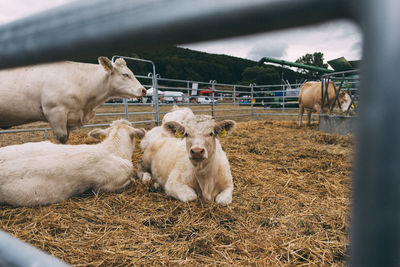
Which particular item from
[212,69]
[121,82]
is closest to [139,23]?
[121,82]

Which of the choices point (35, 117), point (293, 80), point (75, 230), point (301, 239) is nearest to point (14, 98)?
point (35, 117)

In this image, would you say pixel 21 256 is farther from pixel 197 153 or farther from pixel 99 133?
pixel 99 133

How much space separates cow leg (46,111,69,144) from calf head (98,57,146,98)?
36.2 inches

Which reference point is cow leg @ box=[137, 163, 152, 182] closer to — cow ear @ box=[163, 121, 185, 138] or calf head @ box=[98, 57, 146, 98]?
cow ear @ box=[163, 121, 185, 138]

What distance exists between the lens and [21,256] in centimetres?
37

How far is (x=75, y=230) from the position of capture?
2.10 meters

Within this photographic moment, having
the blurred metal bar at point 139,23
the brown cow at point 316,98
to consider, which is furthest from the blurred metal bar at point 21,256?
the brown cow at point 316,98

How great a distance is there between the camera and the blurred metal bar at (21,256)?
0.36 metres

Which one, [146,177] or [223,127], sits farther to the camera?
[146,177]

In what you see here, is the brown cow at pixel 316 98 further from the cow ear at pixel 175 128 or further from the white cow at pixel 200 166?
the cow ear at pixel 175 128

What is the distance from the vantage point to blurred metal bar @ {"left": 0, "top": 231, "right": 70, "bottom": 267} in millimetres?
359

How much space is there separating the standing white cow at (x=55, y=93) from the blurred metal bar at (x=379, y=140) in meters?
4.11

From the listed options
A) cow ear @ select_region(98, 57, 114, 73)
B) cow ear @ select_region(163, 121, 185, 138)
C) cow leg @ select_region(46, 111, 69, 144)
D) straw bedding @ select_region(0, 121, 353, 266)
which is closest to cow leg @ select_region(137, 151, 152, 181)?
straw bedding @ select_region(0, 121, 353, 266)

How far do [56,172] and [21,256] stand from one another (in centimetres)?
253
